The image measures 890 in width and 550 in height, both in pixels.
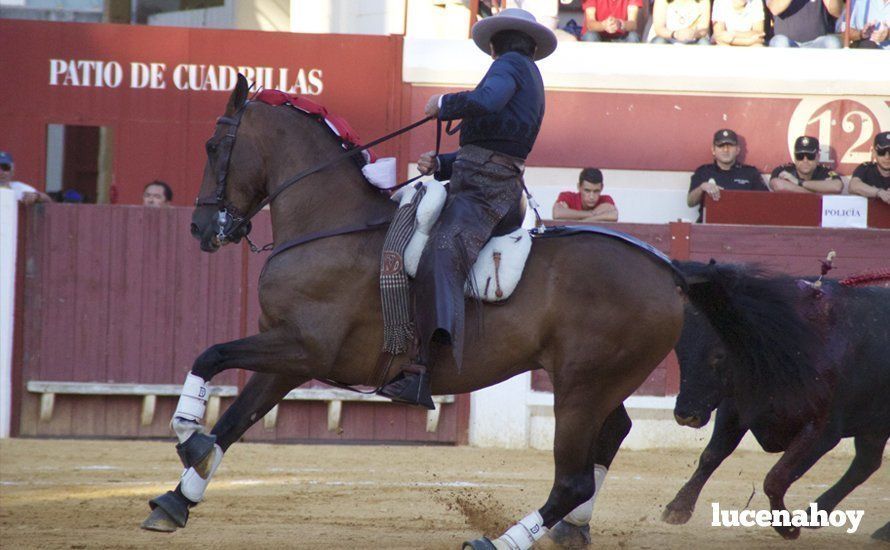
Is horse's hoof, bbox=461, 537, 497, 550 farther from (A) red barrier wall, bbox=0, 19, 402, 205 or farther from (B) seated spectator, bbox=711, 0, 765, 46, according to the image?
(B) seated spectator, bbox=711, 0, 765, 46

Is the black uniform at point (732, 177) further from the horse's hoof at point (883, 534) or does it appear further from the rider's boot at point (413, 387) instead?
the rider's boot at point (413, 387)

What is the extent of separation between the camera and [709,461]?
6.62m

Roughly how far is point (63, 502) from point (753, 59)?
7.94 meters

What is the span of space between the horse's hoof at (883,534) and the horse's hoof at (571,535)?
1.60m

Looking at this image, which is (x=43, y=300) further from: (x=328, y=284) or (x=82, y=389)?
(x=328, y=284)

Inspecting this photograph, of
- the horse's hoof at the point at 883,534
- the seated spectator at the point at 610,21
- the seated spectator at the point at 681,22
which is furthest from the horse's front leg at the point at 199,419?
the seated spectator at the point at 681,22

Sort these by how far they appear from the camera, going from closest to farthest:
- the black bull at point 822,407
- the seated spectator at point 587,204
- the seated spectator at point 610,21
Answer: the black bull at point 822,407, the seated spectator at point 587,204, the seated spectator at point 610,21

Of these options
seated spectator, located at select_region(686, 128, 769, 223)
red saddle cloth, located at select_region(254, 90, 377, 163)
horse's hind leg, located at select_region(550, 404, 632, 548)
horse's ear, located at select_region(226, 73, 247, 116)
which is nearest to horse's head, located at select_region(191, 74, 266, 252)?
horse's ear, located at select_region(226, 73, 247, 116)

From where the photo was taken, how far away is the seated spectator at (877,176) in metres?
10.8

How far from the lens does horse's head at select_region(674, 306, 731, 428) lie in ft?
21.4

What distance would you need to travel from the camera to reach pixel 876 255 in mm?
10203

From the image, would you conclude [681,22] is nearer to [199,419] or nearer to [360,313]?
[360,313]

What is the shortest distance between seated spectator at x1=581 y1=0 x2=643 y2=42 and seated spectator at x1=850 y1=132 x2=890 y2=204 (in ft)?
8.65

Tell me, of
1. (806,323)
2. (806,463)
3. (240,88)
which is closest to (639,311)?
(806,323)
